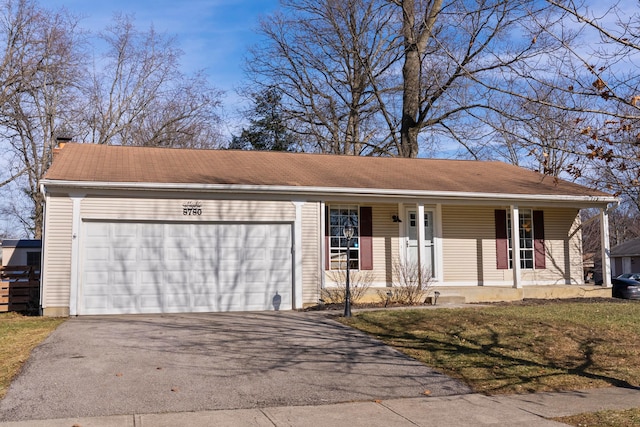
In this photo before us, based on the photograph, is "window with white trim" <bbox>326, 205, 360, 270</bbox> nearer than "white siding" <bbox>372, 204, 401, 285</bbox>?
Yes

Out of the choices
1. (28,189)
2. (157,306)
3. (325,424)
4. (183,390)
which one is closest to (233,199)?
(157,306)

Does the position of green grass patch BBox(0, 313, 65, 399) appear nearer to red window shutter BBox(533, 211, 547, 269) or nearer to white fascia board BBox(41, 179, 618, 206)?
white fascia board BBox(41, 179, 618, 206)

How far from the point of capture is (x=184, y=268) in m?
13.4

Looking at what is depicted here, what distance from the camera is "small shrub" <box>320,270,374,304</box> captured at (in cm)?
1438

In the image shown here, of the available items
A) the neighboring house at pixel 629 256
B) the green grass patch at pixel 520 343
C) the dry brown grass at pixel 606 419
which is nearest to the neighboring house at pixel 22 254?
the green grass patch at pixel 520 343

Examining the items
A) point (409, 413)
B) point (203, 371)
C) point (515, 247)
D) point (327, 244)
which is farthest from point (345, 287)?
point (409, 413)

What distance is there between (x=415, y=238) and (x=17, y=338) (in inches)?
392

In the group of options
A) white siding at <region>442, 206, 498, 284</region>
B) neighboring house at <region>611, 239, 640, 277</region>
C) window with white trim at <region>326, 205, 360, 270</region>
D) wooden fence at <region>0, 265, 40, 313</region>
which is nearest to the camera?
wooden fence at <region>0, 265, 40, 313</region>

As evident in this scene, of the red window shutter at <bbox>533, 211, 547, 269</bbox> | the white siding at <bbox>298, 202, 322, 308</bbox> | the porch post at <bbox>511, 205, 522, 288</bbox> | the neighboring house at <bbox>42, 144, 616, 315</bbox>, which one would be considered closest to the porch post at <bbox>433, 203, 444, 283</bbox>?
the neighboring house at <bbox>42, 144, 616, 315</bbox>

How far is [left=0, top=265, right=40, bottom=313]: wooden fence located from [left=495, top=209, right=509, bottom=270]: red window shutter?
11.8 metres

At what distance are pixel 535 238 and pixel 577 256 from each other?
1537 millimetres

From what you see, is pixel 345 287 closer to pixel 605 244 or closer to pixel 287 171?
pixel 287 171

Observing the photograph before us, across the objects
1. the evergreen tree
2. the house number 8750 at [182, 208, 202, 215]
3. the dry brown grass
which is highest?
the evergreen tree

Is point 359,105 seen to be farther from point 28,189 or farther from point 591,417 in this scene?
point 591,417
